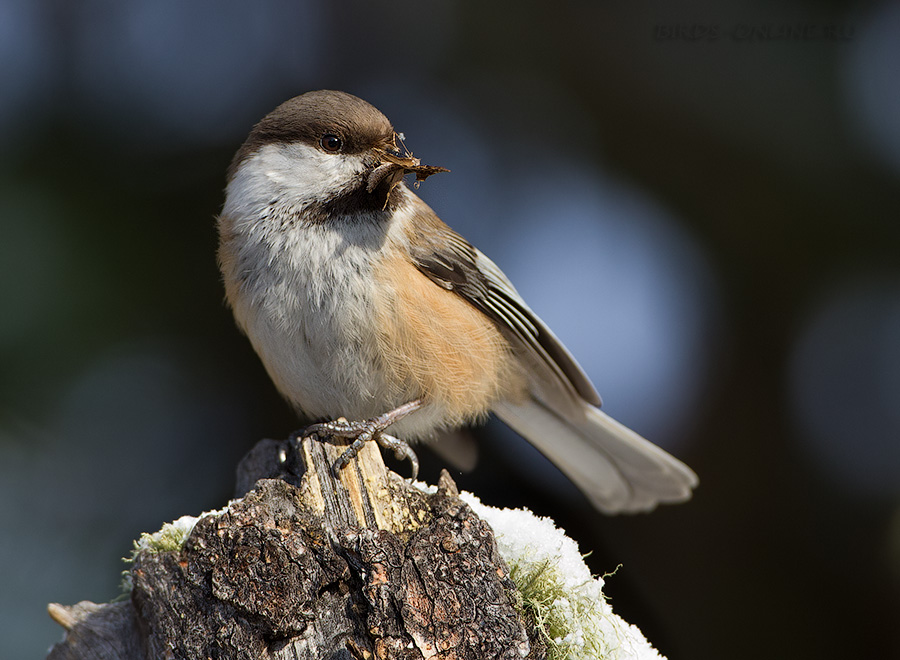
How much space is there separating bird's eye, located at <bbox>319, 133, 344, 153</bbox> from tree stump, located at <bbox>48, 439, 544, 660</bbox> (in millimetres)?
1234

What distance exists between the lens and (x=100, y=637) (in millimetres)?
1813

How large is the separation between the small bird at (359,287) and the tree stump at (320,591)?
48 centimetres

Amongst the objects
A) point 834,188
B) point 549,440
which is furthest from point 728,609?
point 834,188

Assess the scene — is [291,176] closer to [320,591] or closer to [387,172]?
[387,172]

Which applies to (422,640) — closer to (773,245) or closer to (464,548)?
(464,548)

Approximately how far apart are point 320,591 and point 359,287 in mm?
1044

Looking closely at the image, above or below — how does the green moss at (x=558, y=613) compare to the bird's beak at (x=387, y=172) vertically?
below

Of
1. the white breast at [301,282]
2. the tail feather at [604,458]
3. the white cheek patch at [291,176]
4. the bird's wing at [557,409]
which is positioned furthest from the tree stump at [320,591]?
the tail feather at [604,458]

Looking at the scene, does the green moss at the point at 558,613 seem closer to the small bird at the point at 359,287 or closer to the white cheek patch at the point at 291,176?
the small bird at the point at 359,287

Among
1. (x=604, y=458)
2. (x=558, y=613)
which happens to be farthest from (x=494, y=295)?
(x=558, y=613)

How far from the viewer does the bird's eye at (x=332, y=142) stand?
2.42 meters

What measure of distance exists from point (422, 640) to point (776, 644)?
207 cm

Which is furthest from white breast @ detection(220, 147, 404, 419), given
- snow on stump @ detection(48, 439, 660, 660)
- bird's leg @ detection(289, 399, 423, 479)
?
snow on stump @ detection(48, 439, 660, 660)

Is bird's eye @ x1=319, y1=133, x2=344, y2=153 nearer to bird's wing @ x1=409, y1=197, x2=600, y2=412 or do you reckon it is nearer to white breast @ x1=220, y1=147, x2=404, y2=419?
white breast @ x1=220, y1=147, x2=404, y2=419
